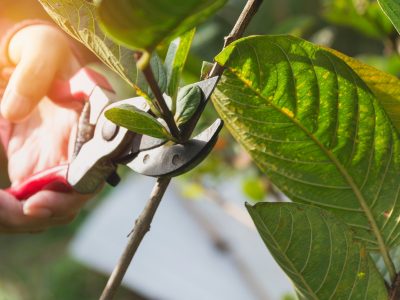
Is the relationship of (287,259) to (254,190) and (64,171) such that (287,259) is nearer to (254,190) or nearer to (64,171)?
(64,171)

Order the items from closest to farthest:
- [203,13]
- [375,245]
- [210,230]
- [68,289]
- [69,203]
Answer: [203,13] < [375,245] < [69,203] < [210,230] < [68,289]

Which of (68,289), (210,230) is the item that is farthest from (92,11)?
(68,289)

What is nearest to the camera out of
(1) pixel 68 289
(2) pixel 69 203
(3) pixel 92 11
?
(3) pixel 92 11

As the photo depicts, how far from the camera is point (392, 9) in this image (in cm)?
59

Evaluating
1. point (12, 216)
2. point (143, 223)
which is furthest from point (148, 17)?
point (12, 216)

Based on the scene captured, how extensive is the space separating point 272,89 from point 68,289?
12.9 feet

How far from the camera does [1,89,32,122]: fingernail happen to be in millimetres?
1077

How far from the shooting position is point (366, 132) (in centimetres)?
64

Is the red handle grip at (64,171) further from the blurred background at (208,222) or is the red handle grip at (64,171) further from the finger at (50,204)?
the blurred background at (208,222)

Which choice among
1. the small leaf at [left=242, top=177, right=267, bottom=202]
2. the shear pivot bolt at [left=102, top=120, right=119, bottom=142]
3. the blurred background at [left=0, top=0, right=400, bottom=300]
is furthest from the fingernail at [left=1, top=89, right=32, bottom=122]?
the small leaf at [left=242, top=177, right=267, bottom=202]

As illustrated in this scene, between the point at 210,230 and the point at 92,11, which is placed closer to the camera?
the point at 92,11

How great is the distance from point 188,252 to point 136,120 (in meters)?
Answer: 2.74

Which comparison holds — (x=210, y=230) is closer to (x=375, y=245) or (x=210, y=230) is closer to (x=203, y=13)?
(x=375, y=245)

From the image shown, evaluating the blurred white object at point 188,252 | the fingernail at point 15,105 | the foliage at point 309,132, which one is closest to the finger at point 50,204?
the fingernail at point 15,105
